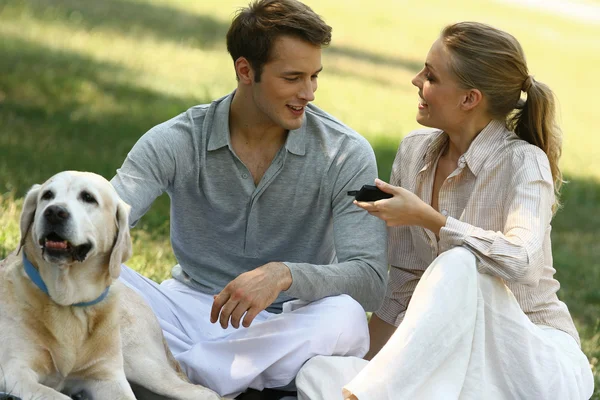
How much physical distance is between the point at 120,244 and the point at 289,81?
1341mm

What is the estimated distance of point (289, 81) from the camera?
17.2 ft

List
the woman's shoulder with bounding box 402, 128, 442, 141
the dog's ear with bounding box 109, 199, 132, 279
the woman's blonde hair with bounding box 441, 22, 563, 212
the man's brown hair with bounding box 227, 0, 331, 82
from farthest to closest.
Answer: the woman's shoulder with bounding box 402, 128, 442, 141 → the man's brown hair with bounding box 227, 0, 331, 82 → the woman's blonde hair with bounding box 441, 22, 563, 212 → the dog's ear with bounding box 109, 199, 132, 279

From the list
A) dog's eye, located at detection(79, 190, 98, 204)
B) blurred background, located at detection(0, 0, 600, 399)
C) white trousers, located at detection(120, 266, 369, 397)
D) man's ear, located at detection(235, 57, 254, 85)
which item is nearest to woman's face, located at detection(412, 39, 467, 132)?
blurred background, located at detection(0, 0, 600, 399)

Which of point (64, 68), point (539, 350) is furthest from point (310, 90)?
point (64, 68)

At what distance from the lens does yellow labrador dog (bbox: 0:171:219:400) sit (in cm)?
416

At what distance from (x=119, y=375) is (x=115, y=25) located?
1202 centimetres

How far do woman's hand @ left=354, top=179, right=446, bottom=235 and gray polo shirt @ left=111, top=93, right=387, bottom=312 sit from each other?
487 mm

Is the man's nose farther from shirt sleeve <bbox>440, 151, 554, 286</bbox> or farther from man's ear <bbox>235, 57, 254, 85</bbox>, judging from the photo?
shirt sleeve <bbox>440, 151, 554, 286</bbox>

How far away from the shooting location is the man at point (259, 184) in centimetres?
509

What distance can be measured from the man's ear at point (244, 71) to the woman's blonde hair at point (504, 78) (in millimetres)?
1004

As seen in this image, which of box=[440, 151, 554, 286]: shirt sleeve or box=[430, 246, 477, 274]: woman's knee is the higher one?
box=[440, 151, 554, 286]: shirt sleeve

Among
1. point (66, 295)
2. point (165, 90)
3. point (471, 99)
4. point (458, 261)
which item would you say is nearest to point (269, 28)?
point (471, 99)

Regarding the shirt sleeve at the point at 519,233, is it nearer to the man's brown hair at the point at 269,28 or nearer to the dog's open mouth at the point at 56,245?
the man's brown hair at the point at 269,28

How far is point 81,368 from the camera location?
4375 mm
